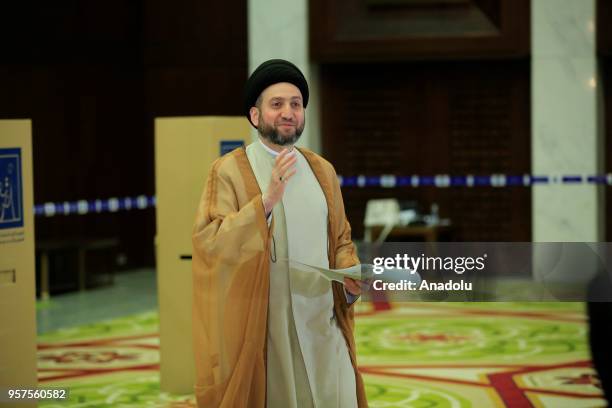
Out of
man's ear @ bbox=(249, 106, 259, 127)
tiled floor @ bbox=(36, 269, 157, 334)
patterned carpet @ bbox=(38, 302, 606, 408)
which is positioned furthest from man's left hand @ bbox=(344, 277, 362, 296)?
tiled floor @ bbox=(36, 269, 157, 334)

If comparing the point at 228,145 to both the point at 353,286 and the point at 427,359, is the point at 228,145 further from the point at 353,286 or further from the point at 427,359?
the point at 353,286

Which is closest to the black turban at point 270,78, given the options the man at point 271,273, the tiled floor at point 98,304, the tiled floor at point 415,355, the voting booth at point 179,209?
the man at point 271,273

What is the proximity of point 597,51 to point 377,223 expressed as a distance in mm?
2828

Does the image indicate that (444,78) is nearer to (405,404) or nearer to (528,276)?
(405,404)

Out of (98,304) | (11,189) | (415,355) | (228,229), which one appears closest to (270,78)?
(228,229)

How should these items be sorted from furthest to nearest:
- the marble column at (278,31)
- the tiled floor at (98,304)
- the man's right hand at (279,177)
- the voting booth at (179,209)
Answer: the marble column at (278,31) → the tiled floor at (98,304) → the voting booth at (179,209) → the man's right hand at (279,177)

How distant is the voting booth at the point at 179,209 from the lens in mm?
6223

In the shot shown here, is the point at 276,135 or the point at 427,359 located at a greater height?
the point at 276,135

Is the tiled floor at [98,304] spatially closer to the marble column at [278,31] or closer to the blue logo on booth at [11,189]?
the marble column at [278,31]

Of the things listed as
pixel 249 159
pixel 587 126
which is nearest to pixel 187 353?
pixel 249 159

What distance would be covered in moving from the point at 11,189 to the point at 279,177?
1913mm

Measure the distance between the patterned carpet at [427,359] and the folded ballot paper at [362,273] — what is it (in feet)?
4.52

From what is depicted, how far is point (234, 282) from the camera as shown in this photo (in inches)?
139

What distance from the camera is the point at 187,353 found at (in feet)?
20.8
